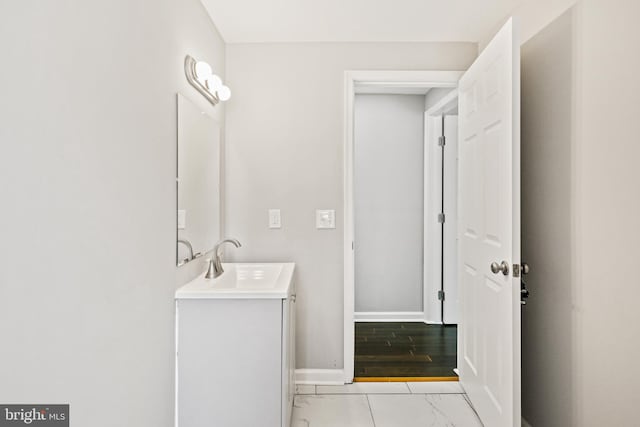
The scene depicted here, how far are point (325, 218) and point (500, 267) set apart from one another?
1.19m

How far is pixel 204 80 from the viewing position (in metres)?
2.08

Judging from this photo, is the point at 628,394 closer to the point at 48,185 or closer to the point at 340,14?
the point at 48,185

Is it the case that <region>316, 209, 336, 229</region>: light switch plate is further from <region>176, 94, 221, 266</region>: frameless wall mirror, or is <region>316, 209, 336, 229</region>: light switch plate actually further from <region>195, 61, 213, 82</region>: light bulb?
<region>195, 61, 213, 82</region>: light bulb

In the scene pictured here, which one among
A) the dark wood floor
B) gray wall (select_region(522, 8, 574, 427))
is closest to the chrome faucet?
the dark wood floor

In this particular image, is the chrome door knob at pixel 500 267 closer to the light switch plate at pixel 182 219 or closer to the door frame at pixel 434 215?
the light switch plate at pixel 182 219

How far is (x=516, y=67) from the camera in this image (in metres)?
1.72

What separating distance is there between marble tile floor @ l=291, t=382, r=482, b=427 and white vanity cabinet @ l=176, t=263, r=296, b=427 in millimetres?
586

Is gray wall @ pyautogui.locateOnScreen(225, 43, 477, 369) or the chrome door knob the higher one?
gray wall @ pyautogui.locateOnScreen(225, 43, 477, 369)

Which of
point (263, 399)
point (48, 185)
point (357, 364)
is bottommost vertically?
point (357, 364)

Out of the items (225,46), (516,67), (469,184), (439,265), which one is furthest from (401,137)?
(516,67)

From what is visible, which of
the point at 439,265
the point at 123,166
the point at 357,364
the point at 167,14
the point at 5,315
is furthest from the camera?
the point at 439,265

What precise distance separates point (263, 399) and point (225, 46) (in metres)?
2.19

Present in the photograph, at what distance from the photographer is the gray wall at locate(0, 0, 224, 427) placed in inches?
34.6

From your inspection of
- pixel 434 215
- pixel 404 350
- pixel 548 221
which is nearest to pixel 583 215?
pixel 548 221
